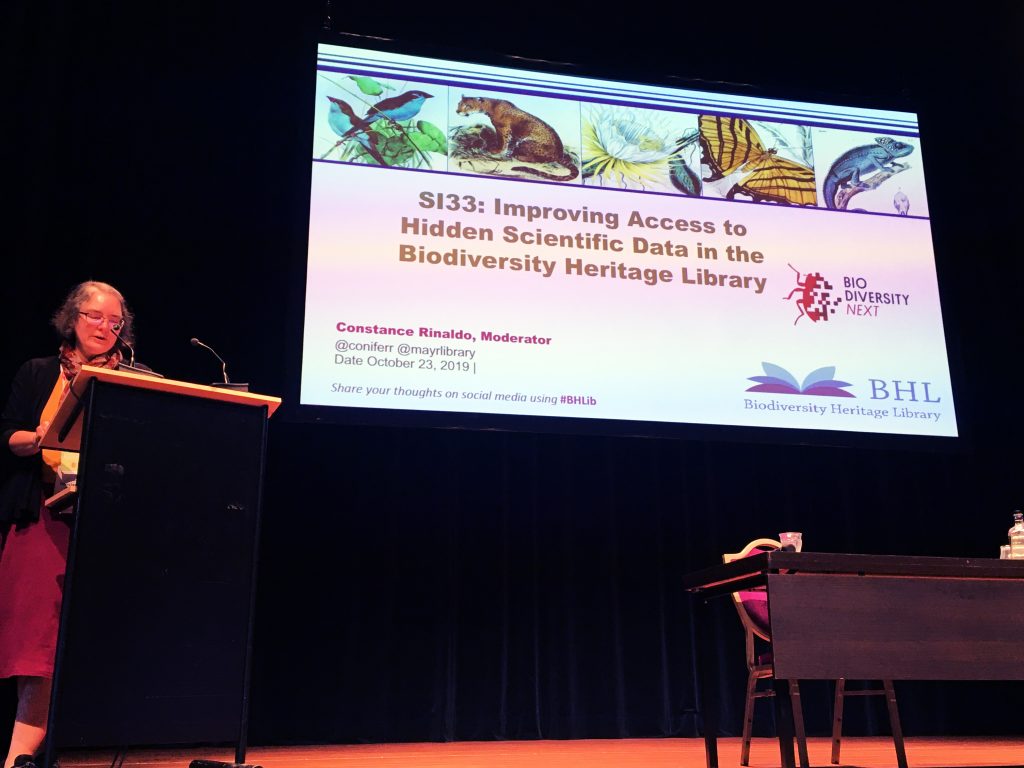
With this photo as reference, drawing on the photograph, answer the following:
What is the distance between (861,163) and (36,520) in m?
3.49

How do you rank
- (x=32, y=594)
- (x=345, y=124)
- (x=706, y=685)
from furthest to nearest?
(x=345, y=124) < (x=706, y=685) < (x=32, y=594)

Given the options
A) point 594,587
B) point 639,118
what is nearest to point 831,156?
point 639,118

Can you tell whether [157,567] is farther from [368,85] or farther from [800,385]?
[800,385]

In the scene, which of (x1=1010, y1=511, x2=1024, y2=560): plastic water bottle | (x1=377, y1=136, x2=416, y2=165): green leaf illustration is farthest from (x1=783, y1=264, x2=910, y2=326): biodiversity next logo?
(x1=377, y1=136, x2=416, y2=165): green leaf illustration

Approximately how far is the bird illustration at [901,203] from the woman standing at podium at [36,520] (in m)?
3.18

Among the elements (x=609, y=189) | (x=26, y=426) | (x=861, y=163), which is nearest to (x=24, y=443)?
(x=26, y=426)

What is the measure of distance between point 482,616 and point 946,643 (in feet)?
6.45

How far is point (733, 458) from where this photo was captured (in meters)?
4.37

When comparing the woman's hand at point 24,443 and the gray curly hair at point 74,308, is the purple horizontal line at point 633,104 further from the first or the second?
the woman's hand at point 24,443

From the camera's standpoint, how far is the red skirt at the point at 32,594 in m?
2.16

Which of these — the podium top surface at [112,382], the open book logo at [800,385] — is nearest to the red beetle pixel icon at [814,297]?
the open book logo at [800,385]

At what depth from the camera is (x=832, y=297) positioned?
4.03 metres

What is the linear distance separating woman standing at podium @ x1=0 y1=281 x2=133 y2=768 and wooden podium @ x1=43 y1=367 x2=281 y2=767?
30cm

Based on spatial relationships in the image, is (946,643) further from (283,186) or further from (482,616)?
(283,186)
